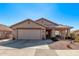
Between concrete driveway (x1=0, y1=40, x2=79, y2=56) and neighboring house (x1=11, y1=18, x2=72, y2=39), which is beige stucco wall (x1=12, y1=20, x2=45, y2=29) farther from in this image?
concrete driveway (x1=0, y1=40, x2=79, y2=56)

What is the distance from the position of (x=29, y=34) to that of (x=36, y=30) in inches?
49.3

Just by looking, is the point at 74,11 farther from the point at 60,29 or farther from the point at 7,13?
the point at 60,29

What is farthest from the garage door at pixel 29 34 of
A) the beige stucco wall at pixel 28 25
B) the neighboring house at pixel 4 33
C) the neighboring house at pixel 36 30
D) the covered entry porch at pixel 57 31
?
the neighboring house at pixel 4 33

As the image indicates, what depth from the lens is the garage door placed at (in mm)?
22234

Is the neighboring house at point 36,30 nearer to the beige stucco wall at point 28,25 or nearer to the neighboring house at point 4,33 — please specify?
the beige stucco wall at point 28,25

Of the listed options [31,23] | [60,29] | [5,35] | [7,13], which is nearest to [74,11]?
[7,13]

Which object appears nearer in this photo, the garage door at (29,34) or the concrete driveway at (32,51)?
the concrete driveway at (32,51)

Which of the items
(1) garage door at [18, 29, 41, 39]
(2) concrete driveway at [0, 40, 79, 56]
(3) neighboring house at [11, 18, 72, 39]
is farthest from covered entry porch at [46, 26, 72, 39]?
(2) concrete driveway at [0, 40, 79, 56]

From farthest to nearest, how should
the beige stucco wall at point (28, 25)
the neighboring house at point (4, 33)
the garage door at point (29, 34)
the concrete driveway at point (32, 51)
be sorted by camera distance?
the neighboring house at point (4, 33) → the beige stucco wall at point (28, 25) → the garage door at point (29, 34) → the concrete driveway at point (32, 51)

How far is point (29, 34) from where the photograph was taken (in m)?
22.4

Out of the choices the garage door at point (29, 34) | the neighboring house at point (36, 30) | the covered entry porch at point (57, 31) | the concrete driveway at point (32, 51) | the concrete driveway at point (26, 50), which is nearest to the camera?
the concrete driveway at point (32, 51)

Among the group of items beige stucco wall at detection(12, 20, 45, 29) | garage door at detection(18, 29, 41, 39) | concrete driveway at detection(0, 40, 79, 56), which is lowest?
concrete driveway at detection(0, 40, 79, 56)

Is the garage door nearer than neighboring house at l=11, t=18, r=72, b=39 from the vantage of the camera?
Yes

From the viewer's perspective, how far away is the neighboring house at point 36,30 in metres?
22.5
